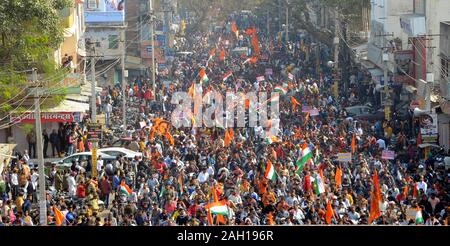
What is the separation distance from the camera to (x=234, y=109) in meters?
40.3

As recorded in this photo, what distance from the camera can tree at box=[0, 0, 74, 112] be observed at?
1120 inches

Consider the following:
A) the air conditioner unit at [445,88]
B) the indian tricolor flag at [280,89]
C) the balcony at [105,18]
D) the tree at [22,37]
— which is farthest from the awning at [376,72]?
the tree at [22,37]

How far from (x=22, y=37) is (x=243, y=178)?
27.3 ft

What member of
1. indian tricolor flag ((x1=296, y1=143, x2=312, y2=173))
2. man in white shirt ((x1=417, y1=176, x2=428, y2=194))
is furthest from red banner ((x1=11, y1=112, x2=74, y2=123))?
man in white shirt ((x1=417, y1=176, x2=428, y2=194))

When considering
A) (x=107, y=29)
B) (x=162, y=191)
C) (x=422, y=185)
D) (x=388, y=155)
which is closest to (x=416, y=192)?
(x=422, y=185)

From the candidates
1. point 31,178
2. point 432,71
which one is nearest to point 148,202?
point 31,178

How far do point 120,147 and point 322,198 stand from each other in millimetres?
12629

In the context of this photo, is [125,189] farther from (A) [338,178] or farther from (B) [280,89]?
(B) [280,89]

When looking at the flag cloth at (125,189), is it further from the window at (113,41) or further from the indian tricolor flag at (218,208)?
the window at (113,41)

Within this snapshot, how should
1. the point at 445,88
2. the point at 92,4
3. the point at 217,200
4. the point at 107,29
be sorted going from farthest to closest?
the point at 107,29, the point at 92,4, the point at 445,88, the point at 217,200

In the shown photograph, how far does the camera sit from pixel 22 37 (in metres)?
30.3

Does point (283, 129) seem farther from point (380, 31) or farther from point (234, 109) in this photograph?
point (380, 31)

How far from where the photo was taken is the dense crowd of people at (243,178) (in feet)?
Result: 63.1

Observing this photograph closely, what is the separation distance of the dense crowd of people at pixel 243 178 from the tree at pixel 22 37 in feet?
6.50
